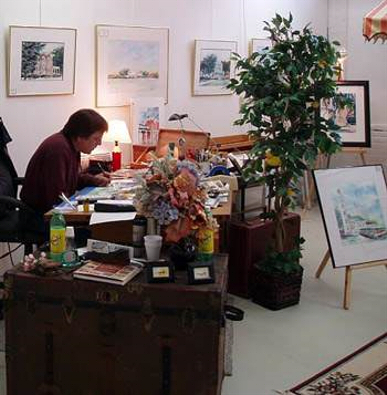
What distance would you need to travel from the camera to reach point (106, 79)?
16.7 feet

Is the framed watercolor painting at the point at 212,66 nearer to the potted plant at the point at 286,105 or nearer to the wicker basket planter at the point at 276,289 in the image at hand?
the potted plant at the point at 286,105

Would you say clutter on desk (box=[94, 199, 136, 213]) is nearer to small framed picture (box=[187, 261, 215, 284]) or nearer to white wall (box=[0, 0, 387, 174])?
small framed picture (box=[187, 261, 215, 284])

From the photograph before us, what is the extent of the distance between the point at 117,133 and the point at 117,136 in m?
0.03

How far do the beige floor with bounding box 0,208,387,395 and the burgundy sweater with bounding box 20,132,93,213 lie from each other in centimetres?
100

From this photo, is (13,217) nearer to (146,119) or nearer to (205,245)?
(205,245)

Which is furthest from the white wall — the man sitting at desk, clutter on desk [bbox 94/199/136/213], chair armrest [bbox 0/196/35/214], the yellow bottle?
the yellow bottle

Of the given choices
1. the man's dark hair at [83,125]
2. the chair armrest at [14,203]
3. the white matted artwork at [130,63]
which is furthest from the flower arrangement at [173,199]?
the white matted artwork at [130,63]

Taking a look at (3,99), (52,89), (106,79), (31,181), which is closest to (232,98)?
(106,79)

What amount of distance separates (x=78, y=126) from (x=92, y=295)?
5.67 feet

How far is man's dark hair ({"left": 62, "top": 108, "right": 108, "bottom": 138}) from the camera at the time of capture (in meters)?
3.92

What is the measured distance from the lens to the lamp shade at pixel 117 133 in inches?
196

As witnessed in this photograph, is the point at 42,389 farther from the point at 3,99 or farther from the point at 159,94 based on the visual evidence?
the point at 159,94

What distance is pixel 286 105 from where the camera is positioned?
3717 millimetres

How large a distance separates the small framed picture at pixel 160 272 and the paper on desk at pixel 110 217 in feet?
1.93
